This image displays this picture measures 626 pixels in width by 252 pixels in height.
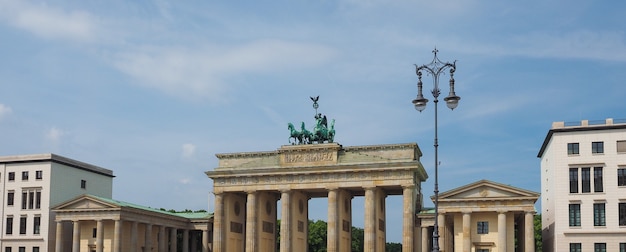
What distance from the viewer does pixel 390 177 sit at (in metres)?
95.3

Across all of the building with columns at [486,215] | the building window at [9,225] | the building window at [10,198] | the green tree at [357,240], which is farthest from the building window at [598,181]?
the green tree at [357,240]

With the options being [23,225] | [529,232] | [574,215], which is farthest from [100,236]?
[574,215]

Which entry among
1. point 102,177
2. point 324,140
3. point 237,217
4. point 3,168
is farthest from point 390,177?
point 3,168

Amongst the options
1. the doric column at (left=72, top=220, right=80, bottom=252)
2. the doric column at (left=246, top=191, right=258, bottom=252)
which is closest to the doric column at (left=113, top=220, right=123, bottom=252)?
the doric column at (left=72, top=220, right=80, bottom=252)

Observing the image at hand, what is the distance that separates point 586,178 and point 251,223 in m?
42.3

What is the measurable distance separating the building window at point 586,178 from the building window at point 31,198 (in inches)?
2689

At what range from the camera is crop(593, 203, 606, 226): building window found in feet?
261

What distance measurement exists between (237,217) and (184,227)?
7.48 m

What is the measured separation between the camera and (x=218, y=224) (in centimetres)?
10194

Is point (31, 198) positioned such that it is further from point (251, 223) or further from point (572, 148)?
point (572, 148)

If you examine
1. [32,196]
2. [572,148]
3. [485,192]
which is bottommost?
[32,196]

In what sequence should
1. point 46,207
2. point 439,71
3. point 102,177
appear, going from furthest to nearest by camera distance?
point 102,177
point 46,207
point 439,71

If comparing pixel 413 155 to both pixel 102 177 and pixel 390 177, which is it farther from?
pixel 102 177

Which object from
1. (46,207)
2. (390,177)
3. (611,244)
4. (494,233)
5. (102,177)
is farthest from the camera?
(102,177)
